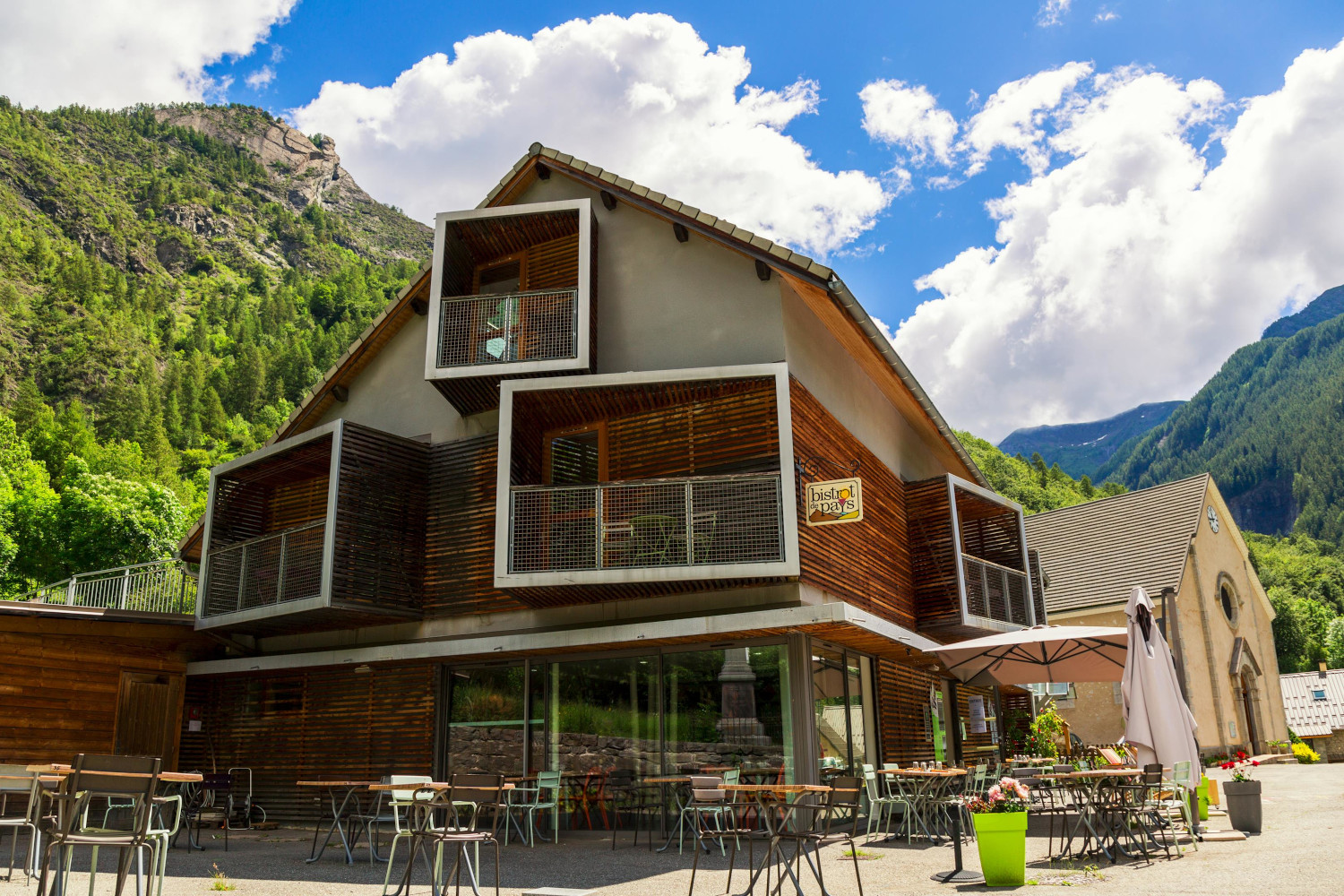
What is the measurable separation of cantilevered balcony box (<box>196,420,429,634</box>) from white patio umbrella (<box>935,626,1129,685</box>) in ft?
23.8

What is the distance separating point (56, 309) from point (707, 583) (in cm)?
7101

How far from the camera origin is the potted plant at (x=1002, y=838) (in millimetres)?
7836

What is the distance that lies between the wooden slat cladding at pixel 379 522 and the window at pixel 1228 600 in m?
25.6

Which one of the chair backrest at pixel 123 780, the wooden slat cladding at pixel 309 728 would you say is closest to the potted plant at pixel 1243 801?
the wooden slat cladding at pixel 309 728

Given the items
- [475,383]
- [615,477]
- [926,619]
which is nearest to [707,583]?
[615,477]

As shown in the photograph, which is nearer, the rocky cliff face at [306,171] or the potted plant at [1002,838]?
the potted plant at [1002,838]

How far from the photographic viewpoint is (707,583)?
40.4ft

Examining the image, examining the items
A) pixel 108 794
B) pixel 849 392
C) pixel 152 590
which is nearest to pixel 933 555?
pixel 849 392

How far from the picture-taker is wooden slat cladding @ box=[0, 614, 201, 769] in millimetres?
14109

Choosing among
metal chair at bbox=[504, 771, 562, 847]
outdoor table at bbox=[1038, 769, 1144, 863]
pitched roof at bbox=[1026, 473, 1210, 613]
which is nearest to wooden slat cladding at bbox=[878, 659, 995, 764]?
metal chair at bbox=[504, 771, 562, 847]

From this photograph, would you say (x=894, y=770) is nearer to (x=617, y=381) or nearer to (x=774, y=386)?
(x=774, y=386)

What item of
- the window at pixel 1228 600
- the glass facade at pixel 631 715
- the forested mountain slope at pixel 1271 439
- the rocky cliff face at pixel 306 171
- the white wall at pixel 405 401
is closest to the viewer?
the glass facade at pixel 631 715

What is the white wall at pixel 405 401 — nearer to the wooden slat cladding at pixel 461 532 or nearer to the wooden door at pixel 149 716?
the wooden slat cladding at pixel 461 532

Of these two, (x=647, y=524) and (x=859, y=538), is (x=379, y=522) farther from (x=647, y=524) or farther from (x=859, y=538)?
(x=859, y=538)
